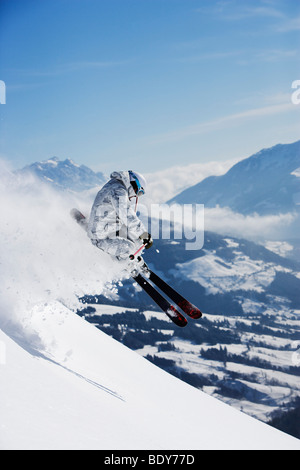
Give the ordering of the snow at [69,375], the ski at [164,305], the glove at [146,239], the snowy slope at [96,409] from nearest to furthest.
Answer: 1. the snowy slope at [96,409]
2. the snow at [69,375]
3. the glove at [146,239]
4. the ski at [164,305]

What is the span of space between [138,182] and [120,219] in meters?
1.07

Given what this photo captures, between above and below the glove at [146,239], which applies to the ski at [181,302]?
below

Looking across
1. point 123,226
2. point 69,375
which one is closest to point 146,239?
point 123,226

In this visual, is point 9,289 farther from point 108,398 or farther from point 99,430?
point 99,430

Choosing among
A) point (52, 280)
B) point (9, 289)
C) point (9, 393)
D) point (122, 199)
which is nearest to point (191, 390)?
point (52, 280)

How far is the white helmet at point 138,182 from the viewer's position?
9.75 meters

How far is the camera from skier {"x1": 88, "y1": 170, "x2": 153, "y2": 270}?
9578 millimetres

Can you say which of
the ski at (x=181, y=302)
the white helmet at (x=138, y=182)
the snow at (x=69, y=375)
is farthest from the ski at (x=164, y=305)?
the white helmet at (x=138, y=182)

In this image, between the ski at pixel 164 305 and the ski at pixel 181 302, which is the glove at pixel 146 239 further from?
the ski at pixel 164 305

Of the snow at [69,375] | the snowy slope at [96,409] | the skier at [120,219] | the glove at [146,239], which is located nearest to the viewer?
the snowy slope at [96,409]

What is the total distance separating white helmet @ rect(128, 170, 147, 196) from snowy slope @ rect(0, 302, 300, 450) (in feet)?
15.5

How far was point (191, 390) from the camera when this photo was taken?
16.2 metres

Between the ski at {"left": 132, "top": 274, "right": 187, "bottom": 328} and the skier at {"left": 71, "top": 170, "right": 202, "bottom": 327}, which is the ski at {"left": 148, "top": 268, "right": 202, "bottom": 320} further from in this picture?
the ski at {"left": 132, "top": 274, "right": 187, "bottom": 328}

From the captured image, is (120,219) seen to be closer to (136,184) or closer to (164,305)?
(136,184)
